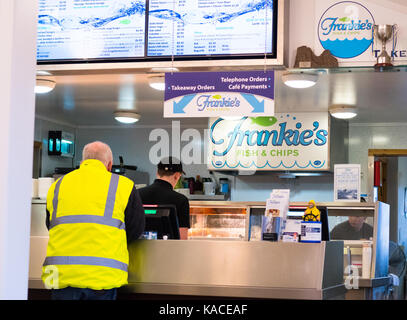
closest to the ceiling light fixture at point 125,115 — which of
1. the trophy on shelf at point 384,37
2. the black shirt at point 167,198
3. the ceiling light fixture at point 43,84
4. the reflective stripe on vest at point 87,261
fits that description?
the ceiling light fixture at point 43,84

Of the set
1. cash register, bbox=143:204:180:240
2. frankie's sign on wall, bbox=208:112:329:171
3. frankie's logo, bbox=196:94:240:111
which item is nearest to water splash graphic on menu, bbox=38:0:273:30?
frankie's logo, bbox=196:94:240:111

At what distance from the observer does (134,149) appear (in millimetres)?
10125

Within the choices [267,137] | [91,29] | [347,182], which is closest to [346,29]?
[347,182]

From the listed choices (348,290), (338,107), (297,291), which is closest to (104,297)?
(297,291)

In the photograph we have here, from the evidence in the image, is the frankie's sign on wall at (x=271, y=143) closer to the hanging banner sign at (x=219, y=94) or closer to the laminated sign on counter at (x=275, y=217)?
the hanging banner sign at (x=219, y=94)

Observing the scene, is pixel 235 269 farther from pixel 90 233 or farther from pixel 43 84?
pixel 43 84

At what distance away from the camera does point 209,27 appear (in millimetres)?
5773

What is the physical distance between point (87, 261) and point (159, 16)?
9.66 feet

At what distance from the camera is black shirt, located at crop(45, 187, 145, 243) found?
11.9 ft

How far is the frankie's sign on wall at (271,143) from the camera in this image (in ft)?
27.0

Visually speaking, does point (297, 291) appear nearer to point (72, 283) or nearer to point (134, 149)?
point (72, 283)

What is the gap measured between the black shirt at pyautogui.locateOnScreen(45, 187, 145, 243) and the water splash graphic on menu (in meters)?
2.55

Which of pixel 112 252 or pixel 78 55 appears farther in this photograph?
pixel 78 55

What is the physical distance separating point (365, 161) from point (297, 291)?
5670 millimetres
